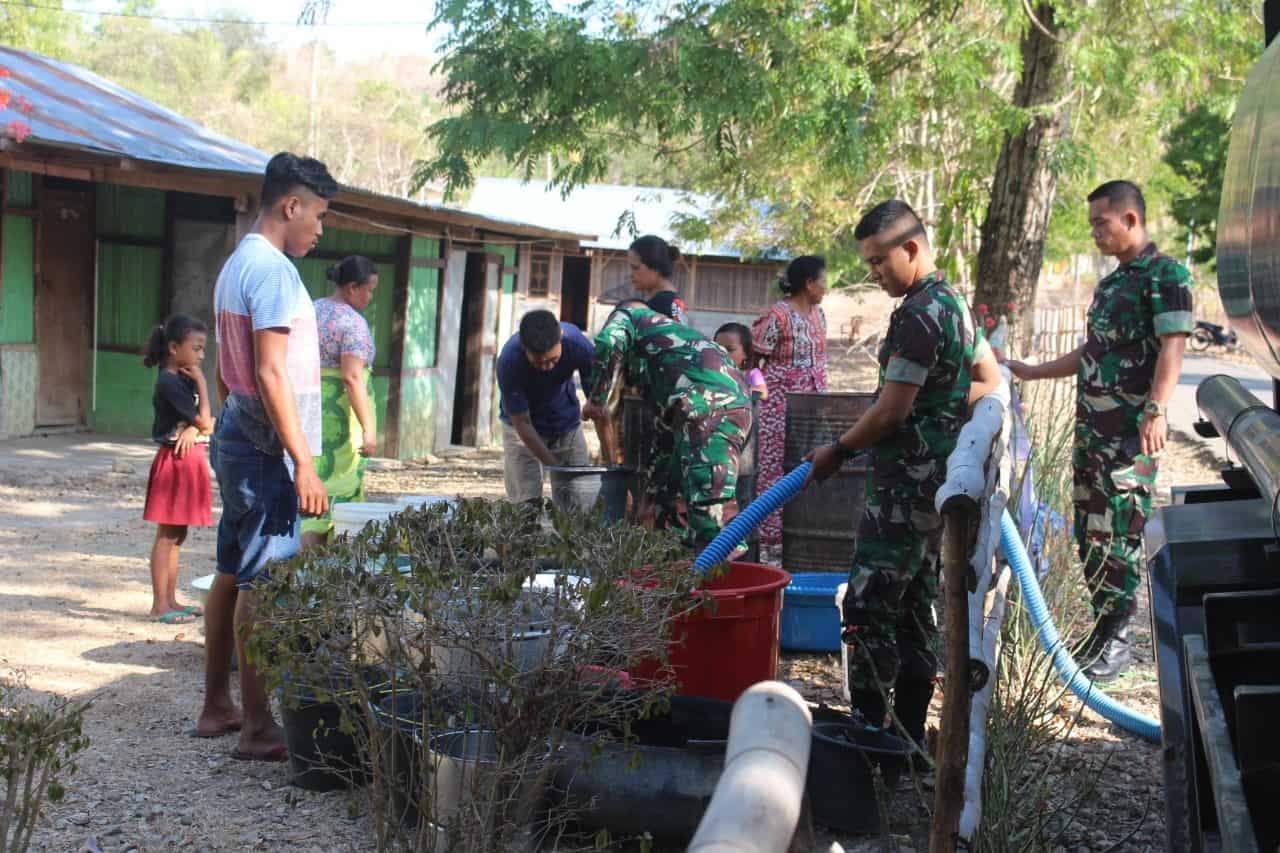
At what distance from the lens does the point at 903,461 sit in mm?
4223

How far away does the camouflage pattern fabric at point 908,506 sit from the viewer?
418 cm

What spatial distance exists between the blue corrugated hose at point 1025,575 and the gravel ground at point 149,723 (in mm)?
100

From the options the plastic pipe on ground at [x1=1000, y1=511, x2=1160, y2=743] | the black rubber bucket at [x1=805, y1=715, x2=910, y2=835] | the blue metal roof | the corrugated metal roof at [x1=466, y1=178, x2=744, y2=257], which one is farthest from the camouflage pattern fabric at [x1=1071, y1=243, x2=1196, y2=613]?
the corrugated metal roof at [x1=466, y1=178, x2=744, y2=257]

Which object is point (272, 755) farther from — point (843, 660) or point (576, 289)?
point (576, 289)

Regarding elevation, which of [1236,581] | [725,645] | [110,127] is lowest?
[725,645]

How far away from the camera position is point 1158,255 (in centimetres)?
562

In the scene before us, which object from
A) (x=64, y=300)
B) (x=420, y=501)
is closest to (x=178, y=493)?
(x=420, y=501)

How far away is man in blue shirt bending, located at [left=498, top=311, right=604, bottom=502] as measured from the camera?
21.3 ft

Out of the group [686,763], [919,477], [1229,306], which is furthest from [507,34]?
[1229,306]

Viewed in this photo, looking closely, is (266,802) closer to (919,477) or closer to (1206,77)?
(919,477)

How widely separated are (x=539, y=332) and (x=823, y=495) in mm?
1716

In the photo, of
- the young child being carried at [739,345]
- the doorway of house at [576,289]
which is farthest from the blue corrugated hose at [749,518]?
the doorway of house at [576,289]

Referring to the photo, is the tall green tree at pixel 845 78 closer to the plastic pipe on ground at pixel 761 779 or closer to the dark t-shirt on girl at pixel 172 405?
the dark t-shirt on girl at pixel 172 405

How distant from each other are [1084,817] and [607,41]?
7098 millimetres
